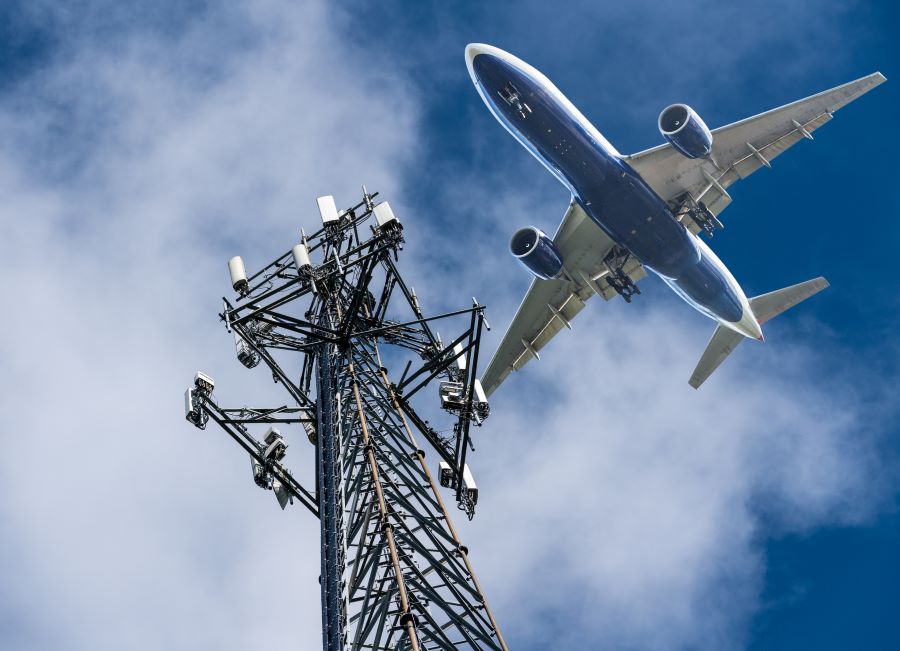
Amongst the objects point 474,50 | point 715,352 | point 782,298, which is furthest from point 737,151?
point 474,50

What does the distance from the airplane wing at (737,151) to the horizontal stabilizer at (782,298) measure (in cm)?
673

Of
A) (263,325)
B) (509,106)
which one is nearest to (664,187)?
(509,106)

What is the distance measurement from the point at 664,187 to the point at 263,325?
93.0 feet

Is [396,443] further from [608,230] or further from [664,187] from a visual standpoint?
[664,187]

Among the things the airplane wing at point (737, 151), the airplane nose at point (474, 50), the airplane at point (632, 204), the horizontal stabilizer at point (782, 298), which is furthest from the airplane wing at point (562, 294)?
the airplane nose at point (474, 50)

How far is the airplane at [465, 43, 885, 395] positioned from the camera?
140ft

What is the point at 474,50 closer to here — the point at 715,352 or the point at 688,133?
the point at 688,133

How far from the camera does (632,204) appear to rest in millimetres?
44562

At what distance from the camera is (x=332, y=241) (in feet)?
89.4

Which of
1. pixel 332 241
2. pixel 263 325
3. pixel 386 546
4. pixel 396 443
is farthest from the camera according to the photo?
pixel 332 241

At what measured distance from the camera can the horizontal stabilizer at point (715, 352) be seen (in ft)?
183

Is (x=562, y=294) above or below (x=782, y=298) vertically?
above

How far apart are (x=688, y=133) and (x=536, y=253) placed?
9780 millimetres

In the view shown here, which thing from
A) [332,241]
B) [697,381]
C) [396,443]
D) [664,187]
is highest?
[664,187]
